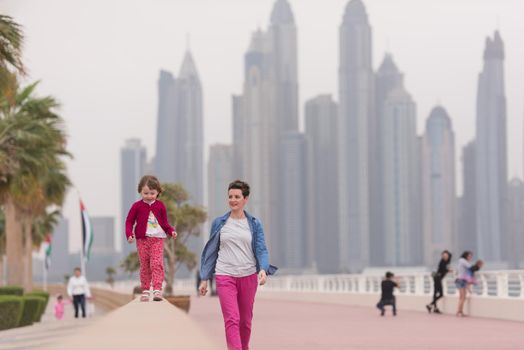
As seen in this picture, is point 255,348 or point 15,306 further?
point 15,306

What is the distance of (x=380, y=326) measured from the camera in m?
23.3

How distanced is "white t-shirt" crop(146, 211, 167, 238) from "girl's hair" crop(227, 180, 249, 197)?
2.46 feet

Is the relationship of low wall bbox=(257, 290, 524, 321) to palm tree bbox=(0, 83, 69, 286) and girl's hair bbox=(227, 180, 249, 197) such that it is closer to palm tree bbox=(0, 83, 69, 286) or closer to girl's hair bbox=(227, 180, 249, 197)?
palm tree bbox=(0, 83, 69, 286)

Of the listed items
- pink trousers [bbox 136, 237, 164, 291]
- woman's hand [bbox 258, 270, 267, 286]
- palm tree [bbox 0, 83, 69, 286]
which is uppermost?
palm tree [bbox 0, 83, 69, 286]

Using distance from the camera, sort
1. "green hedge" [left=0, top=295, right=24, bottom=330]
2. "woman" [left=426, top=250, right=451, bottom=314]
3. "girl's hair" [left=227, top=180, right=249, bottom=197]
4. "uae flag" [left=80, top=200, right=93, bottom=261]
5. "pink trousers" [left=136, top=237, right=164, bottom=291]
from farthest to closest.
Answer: "uae flag" [left=80, top=200, right=93, bottom=261] < "woman" [left=426, top=250, right=451, bottom=314] < "green hedge" [left=0, top=295, right=24, bottom=330] < "pink trousers" [left=136, top=237, right=164, bottom=291] < "girl's hair" [left=227, top=180, right=249, bottom=197]

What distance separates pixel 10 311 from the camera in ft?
84.1

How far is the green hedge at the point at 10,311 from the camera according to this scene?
2514cm

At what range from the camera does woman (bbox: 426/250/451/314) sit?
29.6 m

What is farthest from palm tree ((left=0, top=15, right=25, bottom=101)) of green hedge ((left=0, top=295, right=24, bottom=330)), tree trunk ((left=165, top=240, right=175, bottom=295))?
tree trunk ((left=165, top=240, right=175, bottom=295))

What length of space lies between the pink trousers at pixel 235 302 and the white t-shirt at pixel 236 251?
6 centimetres

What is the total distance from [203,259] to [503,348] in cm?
731

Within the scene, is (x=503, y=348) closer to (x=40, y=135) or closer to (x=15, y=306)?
(x=15, y=306)

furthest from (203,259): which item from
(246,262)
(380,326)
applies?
(380,326)

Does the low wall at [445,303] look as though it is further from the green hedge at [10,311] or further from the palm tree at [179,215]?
the green hedge at [10,311]
